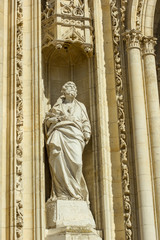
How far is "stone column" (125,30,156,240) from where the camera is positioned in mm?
11617

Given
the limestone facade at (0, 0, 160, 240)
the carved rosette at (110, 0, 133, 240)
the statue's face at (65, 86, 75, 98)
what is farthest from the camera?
the statue's face at (65, 86, 75, 98)

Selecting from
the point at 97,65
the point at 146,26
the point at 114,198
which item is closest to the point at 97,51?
the point at 97,65

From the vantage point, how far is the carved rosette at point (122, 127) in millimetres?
11743

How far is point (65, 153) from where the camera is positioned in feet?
38.3

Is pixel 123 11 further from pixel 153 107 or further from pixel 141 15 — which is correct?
pixel 153 107

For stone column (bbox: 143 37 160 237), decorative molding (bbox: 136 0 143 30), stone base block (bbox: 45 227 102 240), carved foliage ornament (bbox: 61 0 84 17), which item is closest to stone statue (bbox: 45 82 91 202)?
stone base block (bbox: 45 227 102 240)

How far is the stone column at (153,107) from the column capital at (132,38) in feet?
0.64

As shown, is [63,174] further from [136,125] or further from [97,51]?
[97,51]

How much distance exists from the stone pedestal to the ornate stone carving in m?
3.43

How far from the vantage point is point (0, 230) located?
34.2ft

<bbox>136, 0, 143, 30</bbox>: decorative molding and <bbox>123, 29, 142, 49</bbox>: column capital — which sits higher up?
<bbox>136, 0, 143, 30</bbox>: decorative molding

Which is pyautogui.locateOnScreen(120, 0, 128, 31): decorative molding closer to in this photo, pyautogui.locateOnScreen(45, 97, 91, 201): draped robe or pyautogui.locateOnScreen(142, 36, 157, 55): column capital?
pyautogui.locateOnScreen(142, 36, 157, 55): column capital

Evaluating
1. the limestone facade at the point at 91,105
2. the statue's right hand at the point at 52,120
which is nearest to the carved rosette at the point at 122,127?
the limestone facade at the point at 91,105

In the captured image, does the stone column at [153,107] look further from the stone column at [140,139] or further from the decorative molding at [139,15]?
the decorative molding at [139,15]
